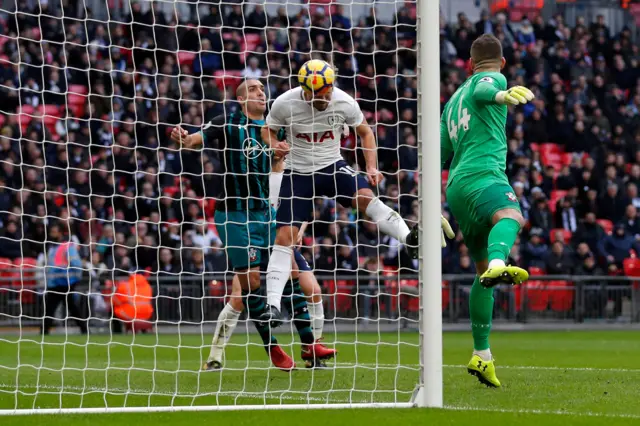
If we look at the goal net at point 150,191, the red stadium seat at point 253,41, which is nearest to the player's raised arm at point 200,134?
the goal net at point 150,191

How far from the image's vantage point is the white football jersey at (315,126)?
8.91 metres

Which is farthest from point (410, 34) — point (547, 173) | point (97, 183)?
point (97, 183)

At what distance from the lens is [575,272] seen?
20250 millimetres

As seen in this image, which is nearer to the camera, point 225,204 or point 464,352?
point 225,204

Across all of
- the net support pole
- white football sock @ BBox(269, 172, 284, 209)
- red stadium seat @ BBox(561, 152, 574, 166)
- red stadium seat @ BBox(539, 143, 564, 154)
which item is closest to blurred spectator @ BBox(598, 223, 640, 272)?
red stadium seat @ BBox(561, 152, 574, 166)

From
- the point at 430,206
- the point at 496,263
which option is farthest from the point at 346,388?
the point at 430,206

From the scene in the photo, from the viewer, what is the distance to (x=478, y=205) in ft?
25.5

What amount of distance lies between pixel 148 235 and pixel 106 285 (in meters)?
1.05

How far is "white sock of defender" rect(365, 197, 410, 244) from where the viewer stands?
8.47 metres

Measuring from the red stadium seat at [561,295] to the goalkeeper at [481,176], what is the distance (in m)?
11.4

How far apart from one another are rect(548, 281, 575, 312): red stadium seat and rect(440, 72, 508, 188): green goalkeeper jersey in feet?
38.3

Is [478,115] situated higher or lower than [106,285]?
higher

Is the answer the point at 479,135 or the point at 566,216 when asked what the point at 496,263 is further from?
the point at 566,216

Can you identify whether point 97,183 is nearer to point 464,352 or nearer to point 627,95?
point 464,352
